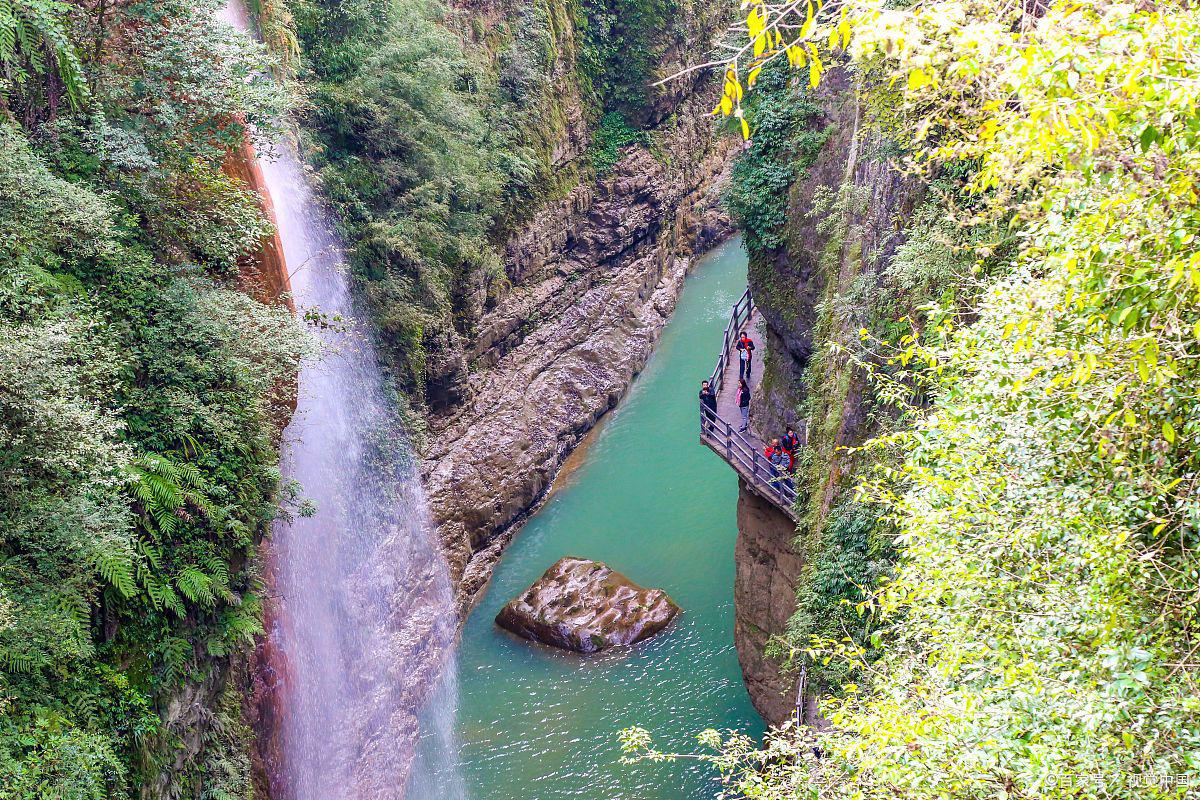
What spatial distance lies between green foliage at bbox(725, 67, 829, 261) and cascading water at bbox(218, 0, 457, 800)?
7887mm

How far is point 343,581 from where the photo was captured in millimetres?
16172

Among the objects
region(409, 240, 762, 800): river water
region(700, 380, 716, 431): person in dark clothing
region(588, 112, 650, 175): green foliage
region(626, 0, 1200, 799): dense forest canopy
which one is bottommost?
region(409, 240, 762, 800): river water

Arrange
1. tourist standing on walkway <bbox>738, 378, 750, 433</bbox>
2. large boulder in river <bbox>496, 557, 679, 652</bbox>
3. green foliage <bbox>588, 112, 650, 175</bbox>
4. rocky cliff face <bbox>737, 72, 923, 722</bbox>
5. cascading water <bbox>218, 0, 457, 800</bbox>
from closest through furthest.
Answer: rocky cliff face <bbox>737, 72, 923, 722</bbox>, cascading water <bbox>218, 0, 457, 800</bbox>, tourist standing on walkway <bbox>738, 378, 750, 433</bbox>, large boulder in river <bbox>496, 557, 679, 652</bbox>, green foliage <bbox>588, 112, 650, 175</bbox>

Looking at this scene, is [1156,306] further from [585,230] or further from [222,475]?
[585,230]

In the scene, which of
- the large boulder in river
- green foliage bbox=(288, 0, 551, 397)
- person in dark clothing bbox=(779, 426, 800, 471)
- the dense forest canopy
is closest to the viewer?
the dense forest canopy

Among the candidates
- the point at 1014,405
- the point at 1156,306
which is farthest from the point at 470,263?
the point at 1156,306

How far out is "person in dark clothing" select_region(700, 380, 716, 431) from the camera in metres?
16.8

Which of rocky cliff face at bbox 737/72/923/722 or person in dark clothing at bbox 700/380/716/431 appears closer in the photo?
rocky cliff face at bbox 737/72/923/722

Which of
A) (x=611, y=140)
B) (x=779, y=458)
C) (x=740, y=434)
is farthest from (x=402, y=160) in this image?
(x=611, y=140)

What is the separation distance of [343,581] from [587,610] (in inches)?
200

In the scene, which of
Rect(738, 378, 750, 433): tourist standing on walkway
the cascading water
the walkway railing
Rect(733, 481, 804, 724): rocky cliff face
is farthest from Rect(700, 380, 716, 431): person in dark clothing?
the cascading water

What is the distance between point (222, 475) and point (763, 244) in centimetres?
1056

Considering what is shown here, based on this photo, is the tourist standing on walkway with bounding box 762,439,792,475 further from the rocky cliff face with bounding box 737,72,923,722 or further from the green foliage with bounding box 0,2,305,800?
the green foliage with bounding box 0,2,305,800

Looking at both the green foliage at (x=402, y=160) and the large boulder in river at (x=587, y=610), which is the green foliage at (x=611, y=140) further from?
the large boulder in river at (x=587, y=610)
